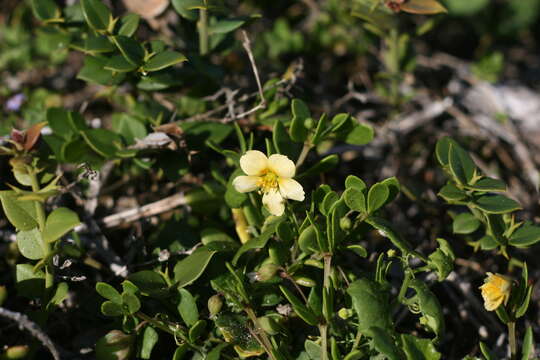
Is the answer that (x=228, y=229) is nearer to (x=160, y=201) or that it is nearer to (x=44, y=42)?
(x=160, y=201)

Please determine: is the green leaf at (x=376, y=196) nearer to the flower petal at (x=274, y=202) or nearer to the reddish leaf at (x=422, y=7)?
the flower petal at (x=274, y=202)

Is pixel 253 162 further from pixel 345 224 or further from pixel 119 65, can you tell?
pixel 119 65

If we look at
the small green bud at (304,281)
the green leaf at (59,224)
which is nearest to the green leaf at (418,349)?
the small green bud at (304,281)

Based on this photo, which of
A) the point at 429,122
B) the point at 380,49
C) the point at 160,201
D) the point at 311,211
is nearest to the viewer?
the point at 311,211

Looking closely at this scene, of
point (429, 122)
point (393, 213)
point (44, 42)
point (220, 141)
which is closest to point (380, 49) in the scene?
point (429, 122)

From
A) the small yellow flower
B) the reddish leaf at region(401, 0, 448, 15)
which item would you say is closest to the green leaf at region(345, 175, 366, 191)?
the small yellow flower

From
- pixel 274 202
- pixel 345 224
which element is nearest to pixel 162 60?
pixel 274 202

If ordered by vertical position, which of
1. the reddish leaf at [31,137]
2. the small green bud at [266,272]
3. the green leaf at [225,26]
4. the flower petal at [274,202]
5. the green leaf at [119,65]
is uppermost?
the green leaf at [119,65]
